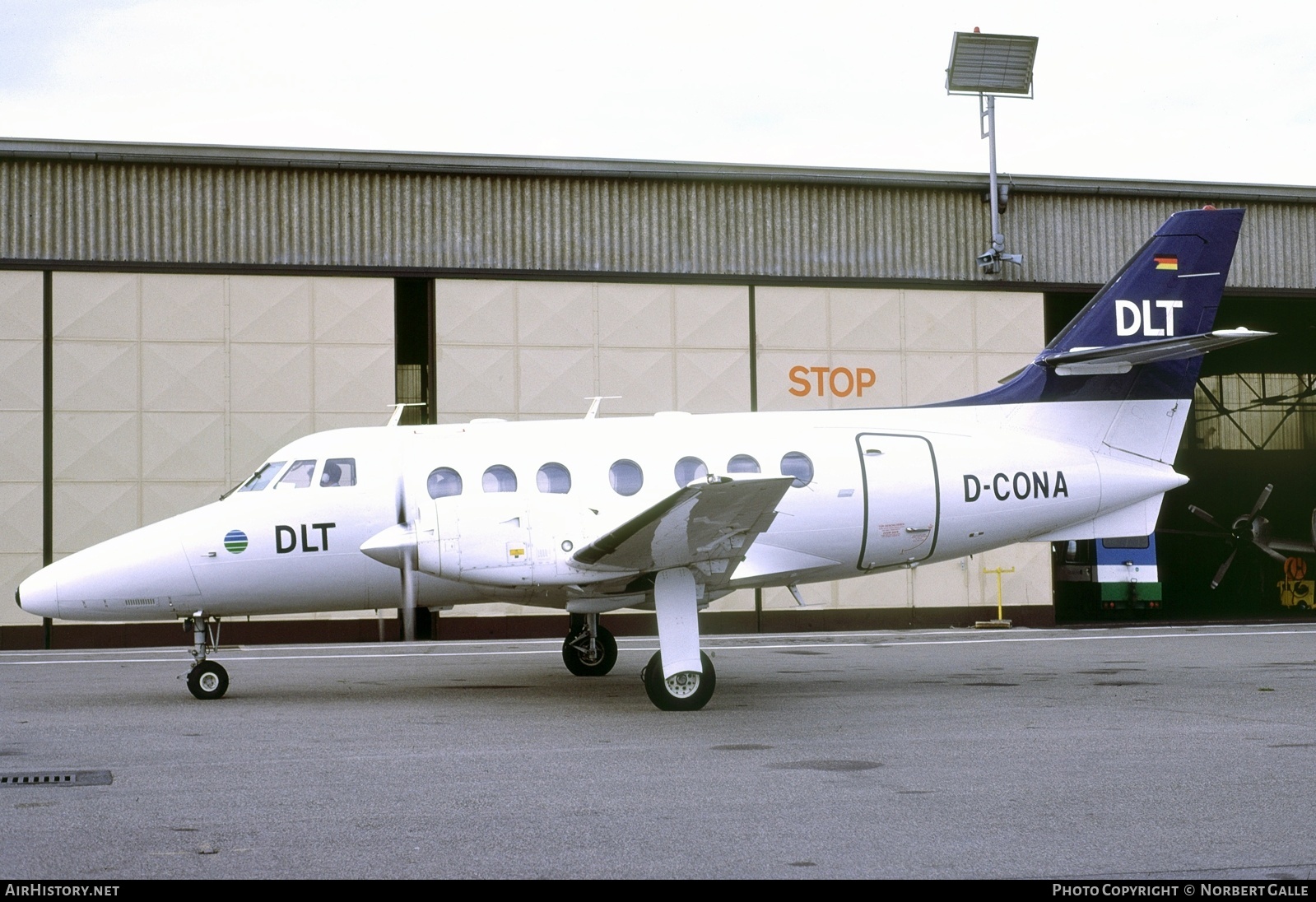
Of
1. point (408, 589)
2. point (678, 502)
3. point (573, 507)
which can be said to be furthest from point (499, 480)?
point (678, 502)

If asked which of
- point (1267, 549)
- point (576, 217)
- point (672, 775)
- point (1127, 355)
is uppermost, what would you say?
point (576, 217)

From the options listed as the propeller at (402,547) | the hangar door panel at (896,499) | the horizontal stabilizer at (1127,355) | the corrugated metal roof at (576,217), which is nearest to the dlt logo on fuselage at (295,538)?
the propeller at (402,547)

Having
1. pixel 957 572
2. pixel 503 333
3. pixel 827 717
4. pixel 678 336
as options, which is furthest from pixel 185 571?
pixel 957 572

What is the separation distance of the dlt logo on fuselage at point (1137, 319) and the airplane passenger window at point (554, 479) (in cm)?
693

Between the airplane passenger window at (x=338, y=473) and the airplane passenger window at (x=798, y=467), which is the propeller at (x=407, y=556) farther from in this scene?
the airplane passenger window at (x=798, y=467)

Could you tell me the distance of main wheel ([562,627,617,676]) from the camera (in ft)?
47.4

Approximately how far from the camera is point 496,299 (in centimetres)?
2445

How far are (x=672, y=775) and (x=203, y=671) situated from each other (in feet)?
21.6

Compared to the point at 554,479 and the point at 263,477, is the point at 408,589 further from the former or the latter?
the point at 263,477

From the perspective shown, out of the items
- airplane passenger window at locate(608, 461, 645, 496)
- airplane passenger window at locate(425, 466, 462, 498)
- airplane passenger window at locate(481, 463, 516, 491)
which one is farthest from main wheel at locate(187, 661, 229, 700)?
airplane passenger window at locate(608, 461, 645, 496)

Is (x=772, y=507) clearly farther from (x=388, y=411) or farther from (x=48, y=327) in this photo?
(x=48, y=327)

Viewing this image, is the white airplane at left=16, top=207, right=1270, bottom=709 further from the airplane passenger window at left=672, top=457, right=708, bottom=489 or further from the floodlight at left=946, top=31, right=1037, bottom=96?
the floodlight at left=946, top=31, right=1037, bottom=96
